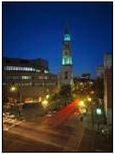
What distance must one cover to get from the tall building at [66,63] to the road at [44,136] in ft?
265

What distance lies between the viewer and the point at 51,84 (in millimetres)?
123812

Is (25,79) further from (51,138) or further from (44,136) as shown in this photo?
(51,138)

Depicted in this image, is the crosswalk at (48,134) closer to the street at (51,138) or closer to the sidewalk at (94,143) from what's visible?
the street at (51,138)

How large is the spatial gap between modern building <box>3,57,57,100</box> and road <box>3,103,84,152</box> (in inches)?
1772

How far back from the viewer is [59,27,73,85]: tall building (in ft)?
432

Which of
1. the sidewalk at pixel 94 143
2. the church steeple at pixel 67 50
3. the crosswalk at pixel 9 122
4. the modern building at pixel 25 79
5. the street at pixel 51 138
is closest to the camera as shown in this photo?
the sidewalk at pixel 94 143

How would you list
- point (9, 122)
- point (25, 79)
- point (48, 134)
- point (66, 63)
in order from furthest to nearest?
point (66, 63)
point (25, 79)
point (9, 122)
point (48, 134)

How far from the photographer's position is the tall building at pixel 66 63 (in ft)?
432

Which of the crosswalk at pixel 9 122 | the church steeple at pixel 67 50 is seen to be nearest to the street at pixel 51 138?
the crosswalk at pixel 9 122

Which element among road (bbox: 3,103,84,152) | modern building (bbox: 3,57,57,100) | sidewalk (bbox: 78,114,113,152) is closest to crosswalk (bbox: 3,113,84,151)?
road (bbox: 3,103,84,152)

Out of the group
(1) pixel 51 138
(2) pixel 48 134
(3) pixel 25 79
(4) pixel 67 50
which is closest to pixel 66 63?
(4) pixel 67 50

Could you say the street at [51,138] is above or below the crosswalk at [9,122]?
below

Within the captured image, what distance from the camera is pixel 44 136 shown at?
37.7 meters

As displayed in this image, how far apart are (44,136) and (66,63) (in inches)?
3861
